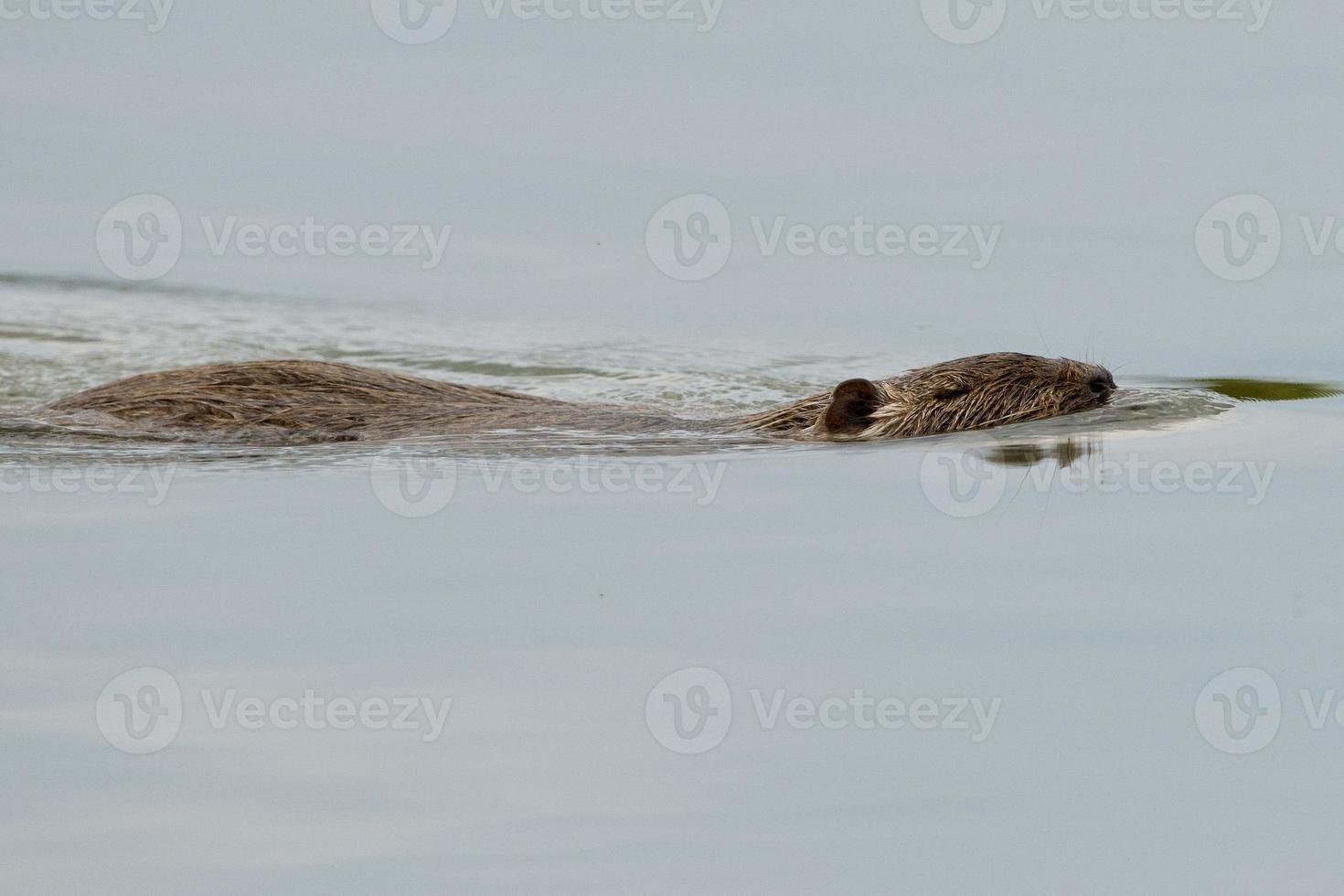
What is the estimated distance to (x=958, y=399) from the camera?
31.7 ft

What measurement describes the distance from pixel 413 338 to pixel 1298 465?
303 inches

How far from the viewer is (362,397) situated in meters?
9.67

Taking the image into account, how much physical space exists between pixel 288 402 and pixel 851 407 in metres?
3.09

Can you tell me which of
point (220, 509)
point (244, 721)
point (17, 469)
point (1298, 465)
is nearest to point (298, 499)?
point (220, 509)

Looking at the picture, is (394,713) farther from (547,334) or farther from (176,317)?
(176,317)

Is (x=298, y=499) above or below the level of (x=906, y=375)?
below

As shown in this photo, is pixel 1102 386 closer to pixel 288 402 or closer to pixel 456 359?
pixel 288 402

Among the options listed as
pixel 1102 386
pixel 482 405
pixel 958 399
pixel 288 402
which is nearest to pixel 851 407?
pixel 958 399

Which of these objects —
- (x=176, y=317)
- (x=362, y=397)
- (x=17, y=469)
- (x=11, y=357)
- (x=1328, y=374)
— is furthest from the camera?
(x=176, y=317)

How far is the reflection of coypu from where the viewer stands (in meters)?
9.41

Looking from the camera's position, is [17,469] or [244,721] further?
[17,469]

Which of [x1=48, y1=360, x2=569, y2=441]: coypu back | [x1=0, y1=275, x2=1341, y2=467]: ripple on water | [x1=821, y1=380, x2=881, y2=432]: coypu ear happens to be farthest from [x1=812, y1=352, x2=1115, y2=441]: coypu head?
[x1=48, y1=360, x2=569, y2=441]: coypu back

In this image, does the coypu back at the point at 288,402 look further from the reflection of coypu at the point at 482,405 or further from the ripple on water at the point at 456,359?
the ripple on water at the point at 456,359

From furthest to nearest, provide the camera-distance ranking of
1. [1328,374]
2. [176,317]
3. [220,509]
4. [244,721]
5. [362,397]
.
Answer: [176,317]
[1328,374]
[362,397]
[220,509]
[244,721]
